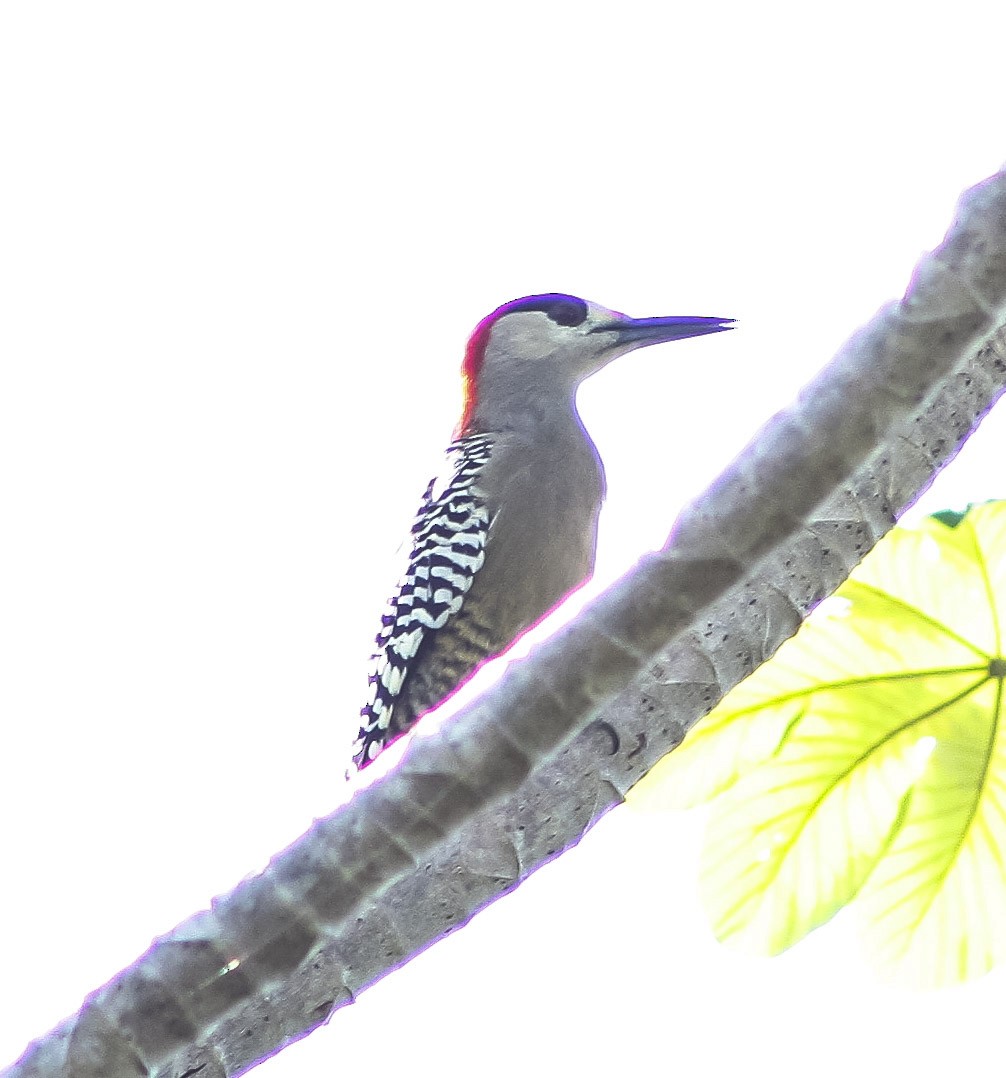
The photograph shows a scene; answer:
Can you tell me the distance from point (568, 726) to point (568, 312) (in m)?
3.80

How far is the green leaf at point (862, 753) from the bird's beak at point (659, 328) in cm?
255

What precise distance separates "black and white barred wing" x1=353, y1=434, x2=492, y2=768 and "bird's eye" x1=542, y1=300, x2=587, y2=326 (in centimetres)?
92

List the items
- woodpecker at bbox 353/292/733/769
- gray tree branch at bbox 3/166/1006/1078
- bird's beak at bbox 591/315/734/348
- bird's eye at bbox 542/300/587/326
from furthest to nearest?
bird's eye at bbox 542/300/587/326 → bird's beak at bbox 591/315/734/348 → woodpecker at bbox 353/292/733/769 → gray tree branch at bbox 3/166/1006/1078

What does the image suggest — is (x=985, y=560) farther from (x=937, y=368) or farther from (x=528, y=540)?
(x=528, y=540)

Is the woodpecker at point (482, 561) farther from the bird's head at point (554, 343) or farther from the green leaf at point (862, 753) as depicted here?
the green leaf at point (862, 753)

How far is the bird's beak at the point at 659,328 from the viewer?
505 centimetres

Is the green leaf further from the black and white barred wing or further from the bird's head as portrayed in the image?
the bird's head

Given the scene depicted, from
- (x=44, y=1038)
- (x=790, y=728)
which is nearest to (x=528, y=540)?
(x=790, y=728)

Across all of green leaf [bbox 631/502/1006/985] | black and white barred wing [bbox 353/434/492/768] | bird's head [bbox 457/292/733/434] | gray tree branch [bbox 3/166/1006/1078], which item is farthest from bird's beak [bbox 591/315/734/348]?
gray tree branch [bbox 3/166/1006/1078]

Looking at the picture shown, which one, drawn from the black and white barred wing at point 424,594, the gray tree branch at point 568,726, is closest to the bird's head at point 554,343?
the black and white barred wing at point 424,594

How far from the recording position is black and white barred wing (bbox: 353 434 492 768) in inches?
182

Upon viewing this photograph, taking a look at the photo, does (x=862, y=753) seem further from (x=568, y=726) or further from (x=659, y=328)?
(x=659, y=328)

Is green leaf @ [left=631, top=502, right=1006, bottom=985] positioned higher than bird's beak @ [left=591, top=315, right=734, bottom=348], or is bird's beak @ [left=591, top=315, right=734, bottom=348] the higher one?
bird's beak @ [left=591, top=315, right=734, bottom=348]

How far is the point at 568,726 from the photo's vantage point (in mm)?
1825
